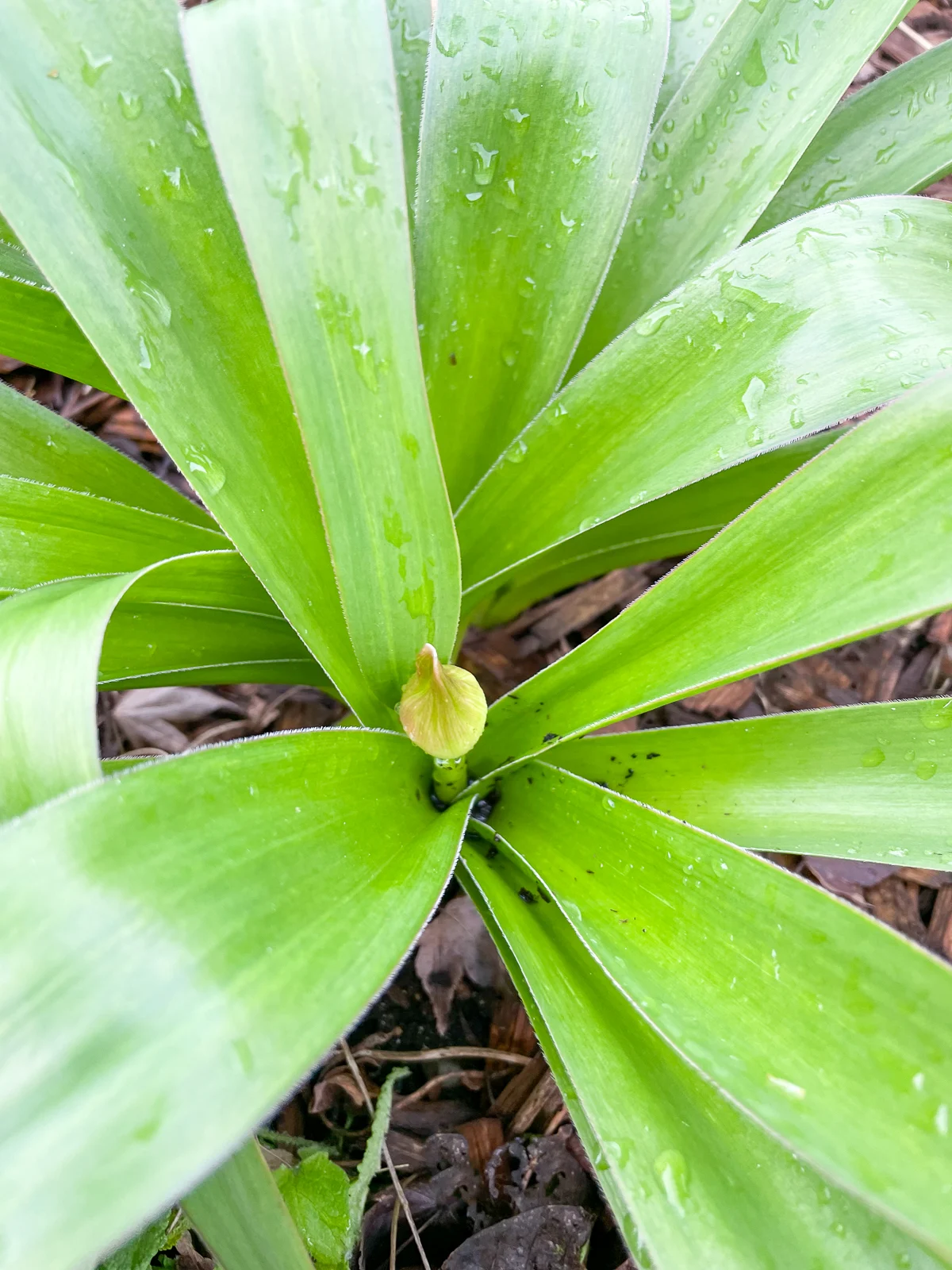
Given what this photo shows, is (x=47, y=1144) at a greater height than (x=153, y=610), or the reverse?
(x=153, y=610)

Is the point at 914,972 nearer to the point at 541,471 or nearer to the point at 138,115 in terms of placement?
the point at 541,471

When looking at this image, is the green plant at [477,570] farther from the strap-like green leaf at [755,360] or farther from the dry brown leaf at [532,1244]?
the dry brown leaf at [532,1244]

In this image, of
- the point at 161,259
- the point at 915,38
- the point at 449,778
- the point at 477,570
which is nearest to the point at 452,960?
the point at 449,778

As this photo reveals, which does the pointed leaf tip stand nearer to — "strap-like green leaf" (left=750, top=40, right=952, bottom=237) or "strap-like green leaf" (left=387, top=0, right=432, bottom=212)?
"strap-like green leaf" (left=387, top=0, right=432, bottom=212)

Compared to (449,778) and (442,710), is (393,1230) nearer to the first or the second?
(449,778)

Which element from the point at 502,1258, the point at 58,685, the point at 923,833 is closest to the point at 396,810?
the point at 58,685

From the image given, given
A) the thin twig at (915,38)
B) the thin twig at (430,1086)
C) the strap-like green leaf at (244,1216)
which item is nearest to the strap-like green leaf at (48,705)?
the strap-like green leaf at (244,1216)
